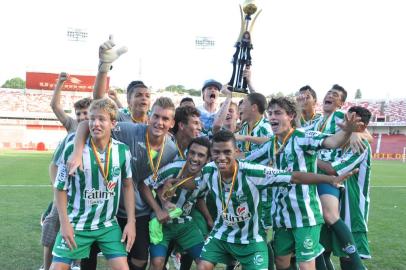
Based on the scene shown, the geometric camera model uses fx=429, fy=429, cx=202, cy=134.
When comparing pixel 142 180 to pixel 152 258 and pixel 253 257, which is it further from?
pixel 253 257

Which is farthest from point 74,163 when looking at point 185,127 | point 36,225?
point 36,225

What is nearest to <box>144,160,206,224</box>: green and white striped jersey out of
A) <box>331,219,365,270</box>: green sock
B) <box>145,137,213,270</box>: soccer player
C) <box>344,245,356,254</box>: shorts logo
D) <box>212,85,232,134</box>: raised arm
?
<box>145,137,213,270</box>: soccer player

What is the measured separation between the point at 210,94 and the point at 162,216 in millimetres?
2502

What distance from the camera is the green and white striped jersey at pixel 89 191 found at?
3.52 m

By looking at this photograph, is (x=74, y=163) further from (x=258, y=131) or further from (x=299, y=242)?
(x=258, y=131)

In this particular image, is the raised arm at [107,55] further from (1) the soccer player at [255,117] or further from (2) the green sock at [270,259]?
(2) the green sock at [270,259]

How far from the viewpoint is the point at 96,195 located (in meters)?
3.55

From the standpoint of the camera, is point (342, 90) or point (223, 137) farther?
point (342, 90)

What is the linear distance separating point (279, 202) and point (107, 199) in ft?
5.37

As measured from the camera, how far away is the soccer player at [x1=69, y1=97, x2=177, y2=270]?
157 inches

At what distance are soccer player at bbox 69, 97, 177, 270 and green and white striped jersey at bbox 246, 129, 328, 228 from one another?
3.60 ft

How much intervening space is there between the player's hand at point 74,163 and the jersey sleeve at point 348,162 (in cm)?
249

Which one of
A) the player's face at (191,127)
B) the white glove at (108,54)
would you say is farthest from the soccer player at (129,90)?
the player's face at (191,127)

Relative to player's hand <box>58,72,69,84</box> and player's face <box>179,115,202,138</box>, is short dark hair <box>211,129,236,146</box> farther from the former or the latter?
player's hand <box>58,72,69,84</box>
